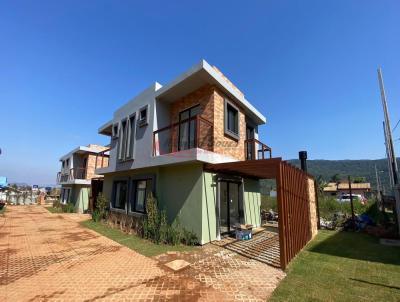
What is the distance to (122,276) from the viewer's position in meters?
4.98

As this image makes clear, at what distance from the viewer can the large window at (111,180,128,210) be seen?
42.7 feet

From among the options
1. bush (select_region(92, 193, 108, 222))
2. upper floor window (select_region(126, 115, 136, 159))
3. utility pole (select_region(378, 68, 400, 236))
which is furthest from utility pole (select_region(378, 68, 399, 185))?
bush (select_region(92, 193, 108, 222))

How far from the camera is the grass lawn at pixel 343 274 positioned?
419 centimetres

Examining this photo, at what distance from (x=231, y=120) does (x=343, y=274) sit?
7208 mm

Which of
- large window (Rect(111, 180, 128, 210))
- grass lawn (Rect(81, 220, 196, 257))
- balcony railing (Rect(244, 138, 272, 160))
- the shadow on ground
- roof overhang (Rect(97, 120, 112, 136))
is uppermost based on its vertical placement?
roof overhang (Rect(97, 120, 112, 136))

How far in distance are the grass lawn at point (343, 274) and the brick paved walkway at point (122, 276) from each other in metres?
0.47

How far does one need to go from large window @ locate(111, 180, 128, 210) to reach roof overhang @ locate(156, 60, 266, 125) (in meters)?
6.05

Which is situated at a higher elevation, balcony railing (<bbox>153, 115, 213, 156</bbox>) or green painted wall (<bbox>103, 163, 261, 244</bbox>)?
balcony railing (<bbox>153, 115, 213, 156</bbox>)

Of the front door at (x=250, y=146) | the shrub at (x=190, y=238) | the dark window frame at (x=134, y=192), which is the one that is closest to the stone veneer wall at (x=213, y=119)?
the front door at (x=250, y=146)

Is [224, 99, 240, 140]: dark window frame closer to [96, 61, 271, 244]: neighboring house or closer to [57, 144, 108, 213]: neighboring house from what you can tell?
[96, 61, 271, 244]: neighboring house

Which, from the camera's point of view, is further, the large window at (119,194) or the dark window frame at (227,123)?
the large window at (119,194)

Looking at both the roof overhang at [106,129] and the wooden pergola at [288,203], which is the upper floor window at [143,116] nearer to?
the wooden pergola at [288,203]

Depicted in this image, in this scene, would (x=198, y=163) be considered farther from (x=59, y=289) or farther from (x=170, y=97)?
(x=59, y=289)

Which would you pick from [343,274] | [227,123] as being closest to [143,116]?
[227,123]
